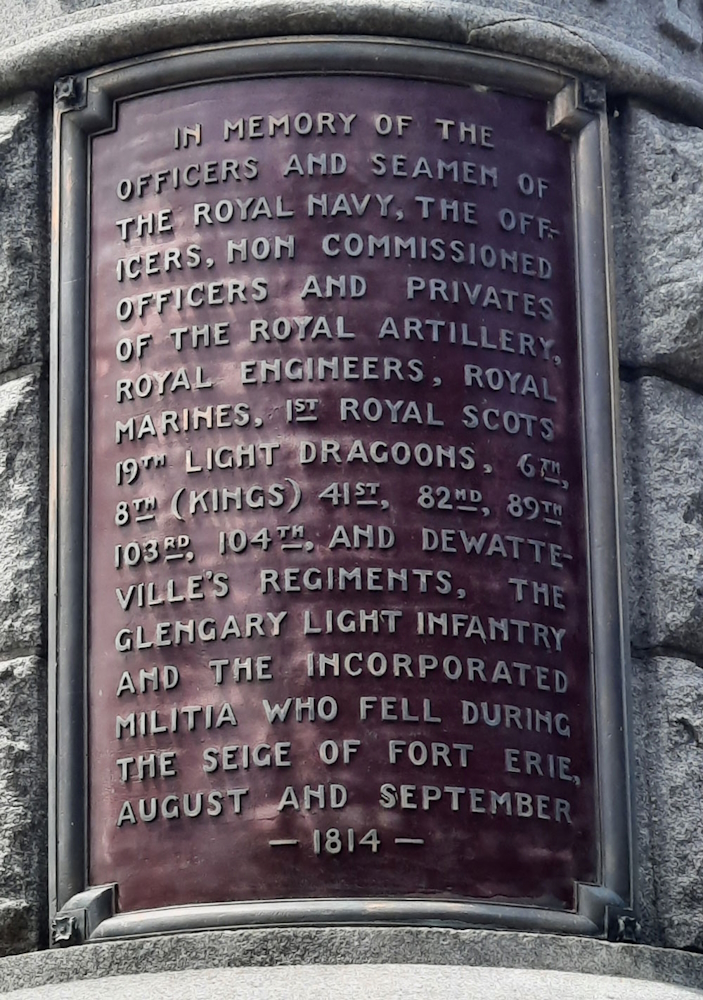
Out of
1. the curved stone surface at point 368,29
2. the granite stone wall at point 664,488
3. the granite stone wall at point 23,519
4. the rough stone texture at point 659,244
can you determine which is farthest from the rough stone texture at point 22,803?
the rough stone texture at point 659,244

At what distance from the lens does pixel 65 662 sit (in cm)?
629

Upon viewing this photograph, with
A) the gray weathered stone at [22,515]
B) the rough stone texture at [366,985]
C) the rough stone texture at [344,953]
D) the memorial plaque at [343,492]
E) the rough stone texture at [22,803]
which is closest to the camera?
the rough stone texture at [366,985]

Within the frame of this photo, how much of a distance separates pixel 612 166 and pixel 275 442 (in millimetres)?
1530

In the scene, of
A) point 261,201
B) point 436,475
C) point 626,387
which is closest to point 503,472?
point 436,475

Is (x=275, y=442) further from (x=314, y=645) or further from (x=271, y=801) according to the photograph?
(x=271, y=801)

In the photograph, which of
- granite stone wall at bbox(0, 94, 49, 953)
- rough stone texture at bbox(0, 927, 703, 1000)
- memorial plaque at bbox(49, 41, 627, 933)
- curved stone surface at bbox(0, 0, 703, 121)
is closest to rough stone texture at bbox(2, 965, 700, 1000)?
rough stone texture at bbox(0, 927, 703, 1000)

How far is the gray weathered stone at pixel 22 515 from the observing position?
6.40 metres

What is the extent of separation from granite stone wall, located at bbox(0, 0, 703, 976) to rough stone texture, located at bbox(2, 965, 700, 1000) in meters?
0.46

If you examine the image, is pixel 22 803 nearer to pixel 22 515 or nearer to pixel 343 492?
pixel 22 515

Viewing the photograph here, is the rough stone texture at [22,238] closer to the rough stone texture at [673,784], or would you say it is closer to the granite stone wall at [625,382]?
the granite stone wall at [625,382]

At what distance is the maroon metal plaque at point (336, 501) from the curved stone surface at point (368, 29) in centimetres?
19

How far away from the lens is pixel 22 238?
22.3 feet

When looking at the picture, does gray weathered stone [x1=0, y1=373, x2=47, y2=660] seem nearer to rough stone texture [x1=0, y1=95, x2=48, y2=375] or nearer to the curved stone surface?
rough stone texture [x1=0, y1=95, x2=48, y2=375]

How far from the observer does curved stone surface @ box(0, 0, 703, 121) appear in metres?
6.76
